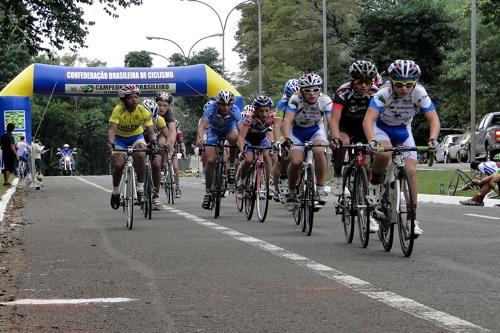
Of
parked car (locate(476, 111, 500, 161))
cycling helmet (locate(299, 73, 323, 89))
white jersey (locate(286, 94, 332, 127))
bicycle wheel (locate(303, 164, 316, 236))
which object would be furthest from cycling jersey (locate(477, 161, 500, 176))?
parked car (locate(476, 111, 500, 161))

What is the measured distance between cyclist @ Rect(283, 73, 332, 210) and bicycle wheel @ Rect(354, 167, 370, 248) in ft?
5.27

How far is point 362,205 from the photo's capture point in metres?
10.6

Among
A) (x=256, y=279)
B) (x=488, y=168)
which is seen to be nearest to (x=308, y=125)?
(x=256, y=279)

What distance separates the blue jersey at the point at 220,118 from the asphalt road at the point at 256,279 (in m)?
2.20

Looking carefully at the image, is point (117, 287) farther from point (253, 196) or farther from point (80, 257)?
point (253, 196)

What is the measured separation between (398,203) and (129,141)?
238 inches

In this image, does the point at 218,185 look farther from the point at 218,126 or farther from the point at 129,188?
the point at 129,188

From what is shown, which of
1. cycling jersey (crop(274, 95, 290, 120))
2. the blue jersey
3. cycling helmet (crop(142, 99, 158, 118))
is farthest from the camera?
cycling helmet (crop(142, 99, 158, 118))

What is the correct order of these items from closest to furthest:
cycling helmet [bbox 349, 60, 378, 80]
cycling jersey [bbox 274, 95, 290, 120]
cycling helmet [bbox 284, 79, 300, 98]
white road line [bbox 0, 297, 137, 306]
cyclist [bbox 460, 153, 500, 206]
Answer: white road line [bbox 0, 297, 137, 306], cycling helmet [bbox 349, 60, 378, 80], cycling helmet [bbox 284, 79, 300, 98], cycling jersey [bbox 274, 95, 290, 120], cyclist [bbox 460, 153, 500, 206]

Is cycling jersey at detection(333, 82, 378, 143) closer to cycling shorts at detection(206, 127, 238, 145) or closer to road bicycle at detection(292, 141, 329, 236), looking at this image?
road bicycle at detection(292, 141, 329, 236)

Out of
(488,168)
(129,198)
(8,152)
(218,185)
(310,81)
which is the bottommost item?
(129,198)

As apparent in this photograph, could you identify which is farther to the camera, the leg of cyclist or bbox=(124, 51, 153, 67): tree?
bbox=(124, 51, 153, 67): tree

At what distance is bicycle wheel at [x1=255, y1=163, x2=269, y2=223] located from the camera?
14.1 meters

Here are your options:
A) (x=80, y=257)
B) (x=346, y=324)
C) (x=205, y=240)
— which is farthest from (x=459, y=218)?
(x=346, y=324)
